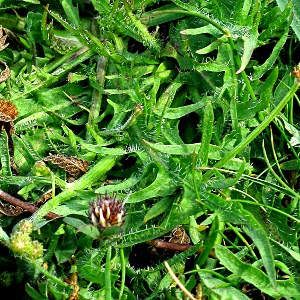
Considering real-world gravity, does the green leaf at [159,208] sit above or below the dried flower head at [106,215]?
below

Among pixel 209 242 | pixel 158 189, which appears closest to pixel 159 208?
pixel 158 189

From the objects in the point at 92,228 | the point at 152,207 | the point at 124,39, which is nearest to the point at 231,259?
the point at 152,207

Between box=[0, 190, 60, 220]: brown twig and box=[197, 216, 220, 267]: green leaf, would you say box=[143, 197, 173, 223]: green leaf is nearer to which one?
box=[197, 216, 220, 267]: green leaf

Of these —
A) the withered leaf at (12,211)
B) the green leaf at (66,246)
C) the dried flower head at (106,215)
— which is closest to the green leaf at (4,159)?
the withered leaf at (12,211)

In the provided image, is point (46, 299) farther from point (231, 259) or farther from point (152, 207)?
point (231, 259)

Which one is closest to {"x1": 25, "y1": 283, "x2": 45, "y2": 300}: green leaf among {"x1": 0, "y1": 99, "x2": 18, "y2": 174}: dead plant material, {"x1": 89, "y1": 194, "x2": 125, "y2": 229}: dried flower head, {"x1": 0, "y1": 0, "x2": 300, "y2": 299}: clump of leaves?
{"x1": 0, "y1": 0, "x2": 300, "y2": 299}: clump of leaves

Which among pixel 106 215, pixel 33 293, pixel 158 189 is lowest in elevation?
pixel 33 293

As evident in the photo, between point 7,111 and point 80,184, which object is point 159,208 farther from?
point 7,111

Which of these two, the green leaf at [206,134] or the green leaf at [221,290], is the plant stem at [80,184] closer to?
the green leaf at [206,134]
